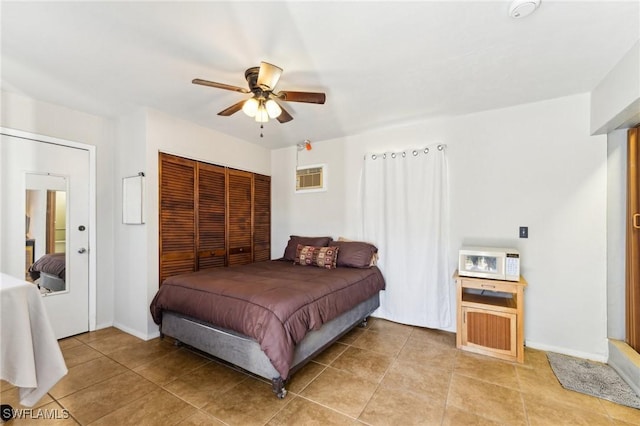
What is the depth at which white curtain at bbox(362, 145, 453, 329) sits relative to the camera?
321 centimetres

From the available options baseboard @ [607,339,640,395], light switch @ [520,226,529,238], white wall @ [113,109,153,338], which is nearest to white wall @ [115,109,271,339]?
white wall @ [113,109,153,338]

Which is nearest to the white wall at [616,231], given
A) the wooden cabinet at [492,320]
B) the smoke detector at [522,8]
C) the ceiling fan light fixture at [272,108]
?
the wooden cabinet at [492,320]

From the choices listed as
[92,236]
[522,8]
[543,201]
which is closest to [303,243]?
[92,236]

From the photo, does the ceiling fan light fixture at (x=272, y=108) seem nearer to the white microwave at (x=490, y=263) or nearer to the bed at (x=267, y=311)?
the bed at (x=267, y=311)

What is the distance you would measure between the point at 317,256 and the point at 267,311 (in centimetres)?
152

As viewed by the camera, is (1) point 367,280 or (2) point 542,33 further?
(1) point 367,280

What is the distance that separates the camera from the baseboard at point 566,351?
2478 mm

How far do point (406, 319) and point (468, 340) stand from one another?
786 millimetres

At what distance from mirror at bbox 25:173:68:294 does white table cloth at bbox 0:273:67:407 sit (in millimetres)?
1741

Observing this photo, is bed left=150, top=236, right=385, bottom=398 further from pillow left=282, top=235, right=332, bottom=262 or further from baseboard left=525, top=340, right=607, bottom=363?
baseboard left=525, top=340, right=607, bottom=363

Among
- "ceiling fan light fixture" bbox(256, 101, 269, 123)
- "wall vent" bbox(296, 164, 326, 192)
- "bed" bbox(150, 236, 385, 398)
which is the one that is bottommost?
"bed" bbox(150, 236, 385, 398)

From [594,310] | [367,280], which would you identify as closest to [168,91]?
[367,280]

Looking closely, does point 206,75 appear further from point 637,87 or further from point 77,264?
point 637,87

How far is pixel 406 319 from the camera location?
133 inches
